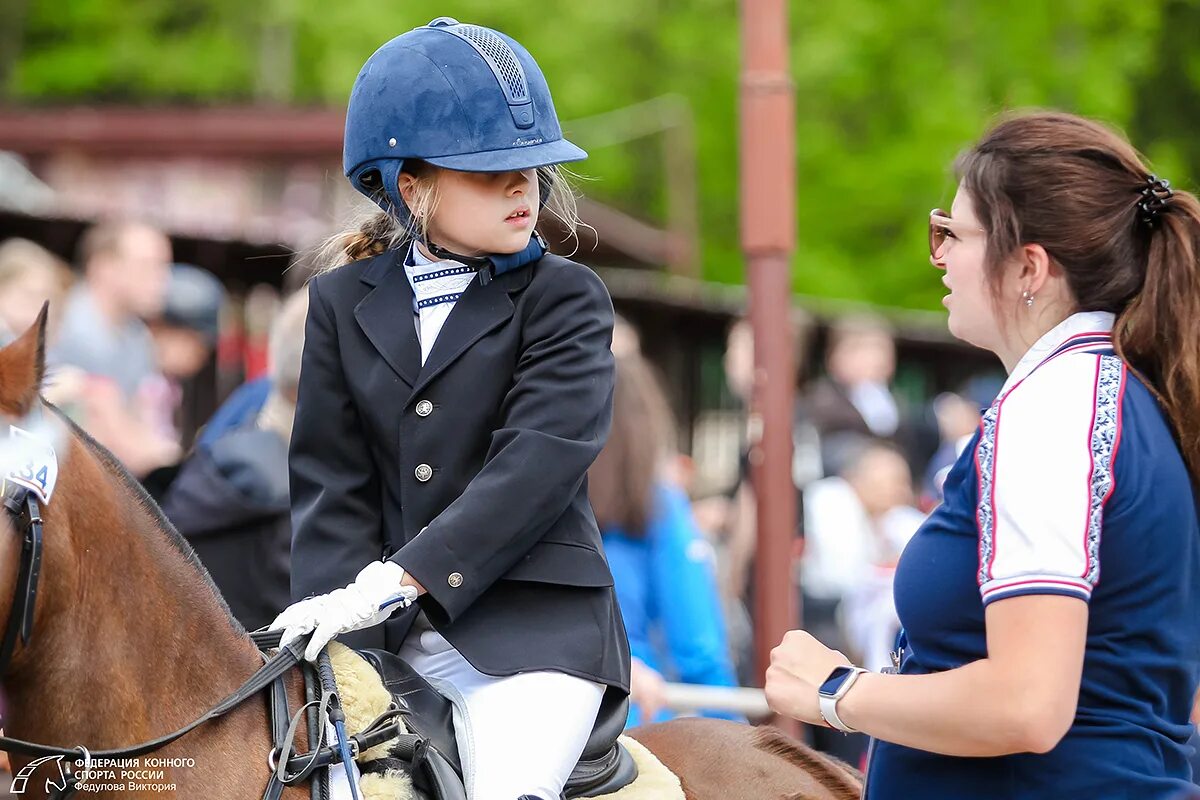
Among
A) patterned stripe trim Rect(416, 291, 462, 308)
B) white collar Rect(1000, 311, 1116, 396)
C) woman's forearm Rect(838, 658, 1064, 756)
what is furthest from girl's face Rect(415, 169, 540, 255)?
woman's forearm Rect(838, 658, 1064, 756)

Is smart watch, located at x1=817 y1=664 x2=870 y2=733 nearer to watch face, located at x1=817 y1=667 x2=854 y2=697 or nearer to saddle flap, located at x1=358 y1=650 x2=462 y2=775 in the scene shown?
watch face, located at x1=817 y1=667 x2=854 y2=697

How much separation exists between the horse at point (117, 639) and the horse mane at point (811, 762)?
1.30 meters

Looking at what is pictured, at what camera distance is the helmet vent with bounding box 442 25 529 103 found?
304 cm

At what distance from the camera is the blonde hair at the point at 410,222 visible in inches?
121

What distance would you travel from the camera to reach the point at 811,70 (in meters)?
17.4

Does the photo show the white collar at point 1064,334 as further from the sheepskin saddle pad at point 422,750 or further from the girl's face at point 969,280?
the sheepskin saddle pad at point 422,750

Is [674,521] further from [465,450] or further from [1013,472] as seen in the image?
[1013,472]

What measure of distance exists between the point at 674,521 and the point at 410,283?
113 inches

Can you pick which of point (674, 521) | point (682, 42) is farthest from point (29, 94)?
point (674, 521)

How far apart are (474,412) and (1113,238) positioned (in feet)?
4.15

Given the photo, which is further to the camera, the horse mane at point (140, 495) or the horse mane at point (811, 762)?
the horse mane at point (811, 762)

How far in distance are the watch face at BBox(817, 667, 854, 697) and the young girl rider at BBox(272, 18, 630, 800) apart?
1.96 ft

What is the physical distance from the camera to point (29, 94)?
22.0 meters

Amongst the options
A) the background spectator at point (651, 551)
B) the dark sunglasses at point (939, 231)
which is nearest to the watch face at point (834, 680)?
the dark sunglasses at point (939, 231)
